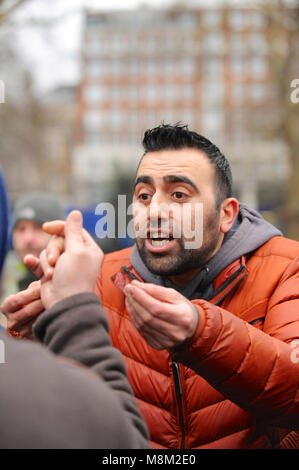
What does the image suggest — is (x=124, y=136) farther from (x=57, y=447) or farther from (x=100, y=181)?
(x=57, y=447)

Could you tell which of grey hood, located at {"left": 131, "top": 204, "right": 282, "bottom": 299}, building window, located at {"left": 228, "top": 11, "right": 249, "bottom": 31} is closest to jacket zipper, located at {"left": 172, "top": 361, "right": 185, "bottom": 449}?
grey hood, located at {"left": 131, "top": 204, "right": 282, "bottom": 299}

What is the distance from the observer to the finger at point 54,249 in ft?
4.44

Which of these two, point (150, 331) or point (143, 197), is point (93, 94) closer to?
point (143, 197)

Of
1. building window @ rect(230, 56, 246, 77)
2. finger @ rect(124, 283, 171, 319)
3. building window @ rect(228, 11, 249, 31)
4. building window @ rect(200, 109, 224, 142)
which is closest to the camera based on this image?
finger @ rect(124, 283, 171, 319)

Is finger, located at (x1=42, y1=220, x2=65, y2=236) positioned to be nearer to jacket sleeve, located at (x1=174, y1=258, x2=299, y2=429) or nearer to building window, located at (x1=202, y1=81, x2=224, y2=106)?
jacket sleeve, located at (x1=174, y1=258, x2=299, y2=429)

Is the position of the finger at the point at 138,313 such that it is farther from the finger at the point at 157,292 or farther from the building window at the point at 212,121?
the building window at the point at 212,121

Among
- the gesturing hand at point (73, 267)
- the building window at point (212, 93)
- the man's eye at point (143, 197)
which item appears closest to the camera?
the gesturing hand at point (73, 267)

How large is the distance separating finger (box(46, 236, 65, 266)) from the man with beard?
0.20 meters

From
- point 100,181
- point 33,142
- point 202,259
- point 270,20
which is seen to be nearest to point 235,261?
point 202,259

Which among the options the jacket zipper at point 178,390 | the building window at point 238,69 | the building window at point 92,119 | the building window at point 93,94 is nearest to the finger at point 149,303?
the jacket zipper at point 178,390

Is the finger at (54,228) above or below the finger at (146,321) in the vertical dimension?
above

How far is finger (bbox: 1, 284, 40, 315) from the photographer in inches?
62.0

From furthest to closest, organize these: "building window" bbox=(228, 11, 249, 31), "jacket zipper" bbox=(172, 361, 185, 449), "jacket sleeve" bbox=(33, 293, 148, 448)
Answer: "building window" bbox=(228, 11, 249, 31), "jacket zipper" bbox=(172, 361, 185, 449), "jacket sleeve" bbox=(33, 293, 148, 448)

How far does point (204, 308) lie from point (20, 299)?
0.54 metres
